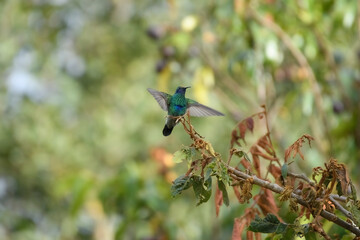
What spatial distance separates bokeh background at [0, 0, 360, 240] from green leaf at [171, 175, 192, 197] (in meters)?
2.00

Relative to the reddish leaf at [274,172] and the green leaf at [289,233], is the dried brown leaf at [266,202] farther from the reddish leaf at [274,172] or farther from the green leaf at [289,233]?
the green leaf at [289,233]

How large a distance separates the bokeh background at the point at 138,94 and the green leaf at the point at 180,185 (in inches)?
78.9

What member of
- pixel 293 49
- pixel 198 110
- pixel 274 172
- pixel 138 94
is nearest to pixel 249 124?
pixel 274 172

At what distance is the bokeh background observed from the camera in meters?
3.90

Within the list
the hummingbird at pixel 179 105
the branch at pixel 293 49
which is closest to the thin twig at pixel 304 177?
the hummingbird at pixel 179 105

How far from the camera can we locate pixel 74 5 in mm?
12898

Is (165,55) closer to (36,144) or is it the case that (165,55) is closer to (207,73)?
(207,73)

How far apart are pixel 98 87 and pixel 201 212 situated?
742 cm

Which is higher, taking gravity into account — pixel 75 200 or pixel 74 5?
pixel 74 5

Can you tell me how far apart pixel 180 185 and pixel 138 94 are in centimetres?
1016

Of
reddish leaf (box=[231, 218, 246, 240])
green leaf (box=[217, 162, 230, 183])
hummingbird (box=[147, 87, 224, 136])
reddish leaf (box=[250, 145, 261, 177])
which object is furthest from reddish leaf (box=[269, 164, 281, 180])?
hummingbird (box=[147, 87, 224, 136])

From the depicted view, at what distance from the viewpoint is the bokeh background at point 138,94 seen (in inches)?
153

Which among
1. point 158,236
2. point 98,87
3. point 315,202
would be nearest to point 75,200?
point 158,236

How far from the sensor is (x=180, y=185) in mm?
1415
